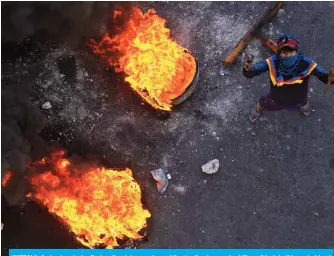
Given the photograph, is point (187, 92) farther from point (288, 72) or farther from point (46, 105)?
point (46, 105)

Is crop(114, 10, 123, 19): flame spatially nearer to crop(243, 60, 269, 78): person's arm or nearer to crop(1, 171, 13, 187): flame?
crop(243, 60, 269, 78): person's arm

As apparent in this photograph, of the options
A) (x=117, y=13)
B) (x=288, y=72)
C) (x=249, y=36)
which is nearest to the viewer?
(x=288, y=72)

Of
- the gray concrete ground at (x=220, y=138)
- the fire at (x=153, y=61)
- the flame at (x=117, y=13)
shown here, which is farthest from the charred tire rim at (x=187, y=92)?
the flame at (x=117, y=13)

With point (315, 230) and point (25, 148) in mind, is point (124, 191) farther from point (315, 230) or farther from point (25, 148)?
point (315, 230)

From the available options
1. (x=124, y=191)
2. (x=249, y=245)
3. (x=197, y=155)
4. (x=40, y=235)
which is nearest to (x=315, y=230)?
(x=249, y=245)

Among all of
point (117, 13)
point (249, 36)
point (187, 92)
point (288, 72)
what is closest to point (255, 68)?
point (288, 72)

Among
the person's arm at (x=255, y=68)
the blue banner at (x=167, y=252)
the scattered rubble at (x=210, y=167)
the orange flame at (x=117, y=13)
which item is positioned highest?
the person's arm at (x=255, y=68)

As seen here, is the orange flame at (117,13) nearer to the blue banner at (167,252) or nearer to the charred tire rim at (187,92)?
the charred tire rim at (187,92)
